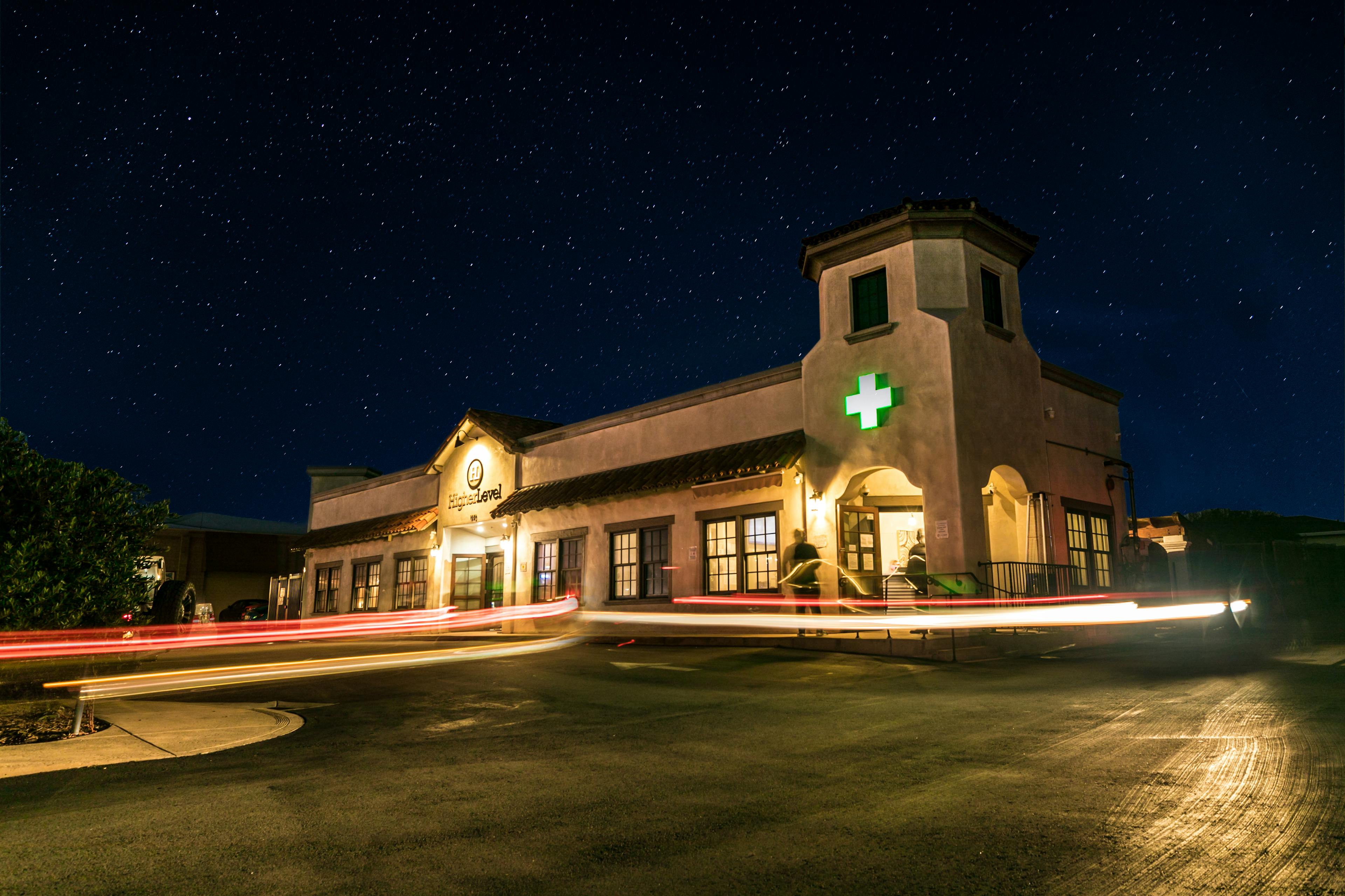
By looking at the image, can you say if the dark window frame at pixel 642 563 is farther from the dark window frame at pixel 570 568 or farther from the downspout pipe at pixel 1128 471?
the downspout pipe at pixel 1128 471

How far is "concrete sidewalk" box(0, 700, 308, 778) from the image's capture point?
6762mm

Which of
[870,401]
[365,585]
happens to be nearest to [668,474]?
[870,401]

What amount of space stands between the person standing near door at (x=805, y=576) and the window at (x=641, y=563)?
4631 millimetres

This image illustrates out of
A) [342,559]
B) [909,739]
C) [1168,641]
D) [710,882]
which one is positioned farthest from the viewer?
[342,559]

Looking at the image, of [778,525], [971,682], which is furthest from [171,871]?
[778,525]

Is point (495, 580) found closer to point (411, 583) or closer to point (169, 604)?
point (411, 583)

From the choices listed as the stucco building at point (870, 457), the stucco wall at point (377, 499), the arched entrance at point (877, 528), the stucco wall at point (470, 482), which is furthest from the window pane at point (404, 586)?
the arched entrance at point (877, 528)

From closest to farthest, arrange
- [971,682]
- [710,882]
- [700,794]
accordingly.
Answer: [710,882] → [700,794] → [971,682]

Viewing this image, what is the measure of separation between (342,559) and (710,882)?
3548 cm

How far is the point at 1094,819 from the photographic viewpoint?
15.3ft

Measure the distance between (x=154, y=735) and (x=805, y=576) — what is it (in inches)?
490

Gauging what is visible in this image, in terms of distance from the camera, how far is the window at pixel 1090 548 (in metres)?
20.3

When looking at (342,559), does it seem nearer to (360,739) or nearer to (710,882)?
(360,739)

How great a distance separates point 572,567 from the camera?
25.1m
